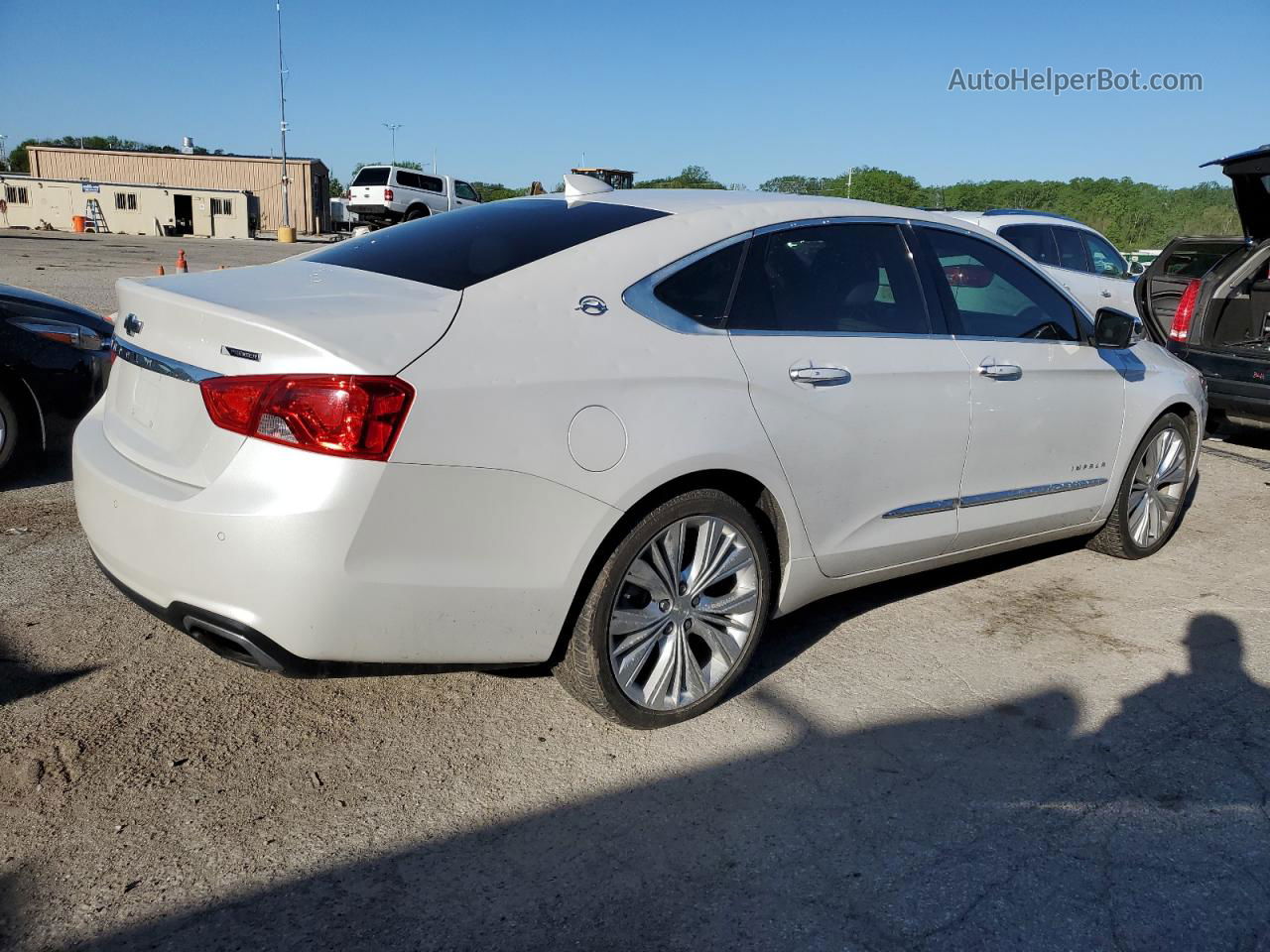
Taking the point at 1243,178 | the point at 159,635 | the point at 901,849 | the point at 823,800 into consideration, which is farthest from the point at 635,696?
the point at 1243,178

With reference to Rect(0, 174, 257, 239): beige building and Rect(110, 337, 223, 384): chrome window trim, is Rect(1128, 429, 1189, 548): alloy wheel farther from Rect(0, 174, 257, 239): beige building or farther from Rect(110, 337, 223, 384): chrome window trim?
Rect(0, 174, 257, 239): beige building

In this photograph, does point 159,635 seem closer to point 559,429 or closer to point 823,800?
point 559,429

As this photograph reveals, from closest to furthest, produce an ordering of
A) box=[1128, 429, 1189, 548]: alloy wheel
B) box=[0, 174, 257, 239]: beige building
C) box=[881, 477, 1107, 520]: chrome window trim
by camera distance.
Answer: box=[881, 477, 1107, 520]: chrome window trim
box=[1128, 429, 1189, 548]: alloy wheel
box=[0, 174, 257, 239]: beige building

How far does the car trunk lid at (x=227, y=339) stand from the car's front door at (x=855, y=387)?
113 cm

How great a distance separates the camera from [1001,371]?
13.6ft

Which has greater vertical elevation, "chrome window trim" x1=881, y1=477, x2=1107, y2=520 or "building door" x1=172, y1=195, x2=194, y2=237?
"chrome window trim" x1=881, y1=477, x2=1107, y2=520

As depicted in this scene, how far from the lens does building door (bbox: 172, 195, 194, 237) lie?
49.3 m

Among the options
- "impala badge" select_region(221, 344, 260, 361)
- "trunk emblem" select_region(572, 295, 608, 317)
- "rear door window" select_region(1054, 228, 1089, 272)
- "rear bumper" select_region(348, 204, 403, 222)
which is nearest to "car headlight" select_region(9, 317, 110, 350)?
"impala badge" select_region(221, 344, 260, 361)

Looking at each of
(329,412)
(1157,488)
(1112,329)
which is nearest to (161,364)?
(329,412)

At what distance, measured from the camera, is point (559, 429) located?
283 cm

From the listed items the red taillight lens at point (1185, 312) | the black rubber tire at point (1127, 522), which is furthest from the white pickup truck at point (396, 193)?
the black rubber tire at point (1127, 522)

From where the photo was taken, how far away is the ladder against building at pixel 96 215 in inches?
1934

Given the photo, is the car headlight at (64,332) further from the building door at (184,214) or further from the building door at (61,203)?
the building door at (61,203)

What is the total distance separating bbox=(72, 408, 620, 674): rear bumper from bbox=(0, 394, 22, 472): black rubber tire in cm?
292
